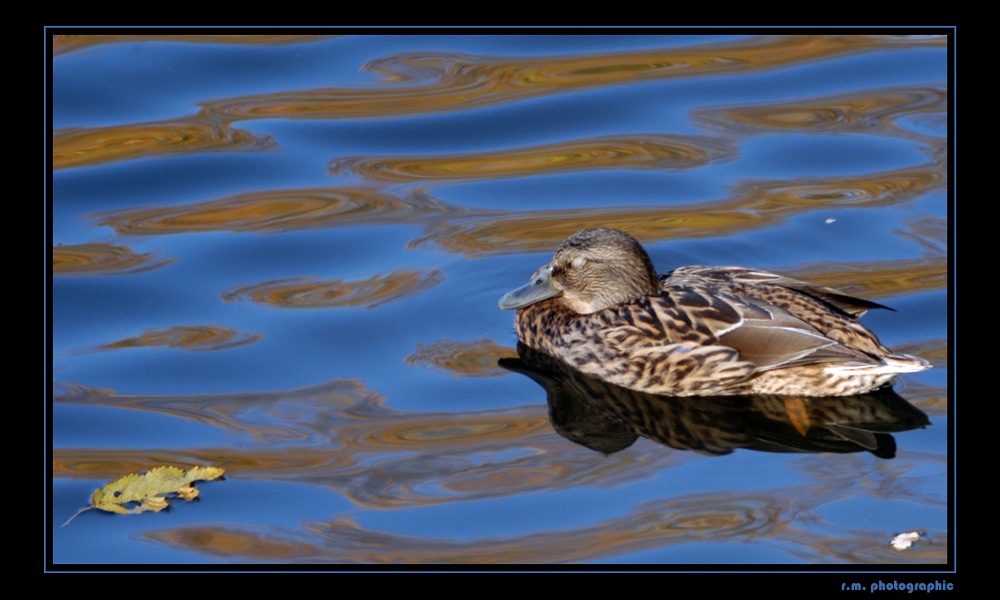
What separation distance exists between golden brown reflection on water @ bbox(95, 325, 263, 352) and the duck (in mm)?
1790

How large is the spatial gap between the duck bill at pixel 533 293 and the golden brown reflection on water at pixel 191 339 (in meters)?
1.65

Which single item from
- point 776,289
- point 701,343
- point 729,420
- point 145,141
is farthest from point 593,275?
point 145,141

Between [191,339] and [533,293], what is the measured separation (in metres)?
2.27

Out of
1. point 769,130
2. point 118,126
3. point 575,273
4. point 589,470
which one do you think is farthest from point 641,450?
point 118,126

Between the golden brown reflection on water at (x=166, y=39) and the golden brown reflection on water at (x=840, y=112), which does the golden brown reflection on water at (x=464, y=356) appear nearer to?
the golden brown reflection on water at (x=840, y=112)

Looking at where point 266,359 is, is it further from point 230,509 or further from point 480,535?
point 480,535

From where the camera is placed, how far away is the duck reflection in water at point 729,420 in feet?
25.2

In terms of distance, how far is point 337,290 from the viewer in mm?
9602

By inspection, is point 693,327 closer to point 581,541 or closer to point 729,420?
point 729,420

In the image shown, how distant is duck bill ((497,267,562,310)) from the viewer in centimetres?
909

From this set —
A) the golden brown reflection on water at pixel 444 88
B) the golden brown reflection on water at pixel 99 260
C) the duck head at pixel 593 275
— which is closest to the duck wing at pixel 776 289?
the duck head at pixel 593 275

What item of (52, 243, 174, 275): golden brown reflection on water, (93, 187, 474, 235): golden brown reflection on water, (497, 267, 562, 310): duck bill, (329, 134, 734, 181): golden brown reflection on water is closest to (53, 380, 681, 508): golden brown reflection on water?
(497, 267, 562, 310): duck bill

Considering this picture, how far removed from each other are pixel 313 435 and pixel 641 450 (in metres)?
1.86

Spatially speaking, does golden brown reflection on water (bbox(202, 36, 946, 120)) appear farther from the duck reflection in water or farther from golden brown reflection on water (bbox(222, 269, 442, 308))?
the duck reflection in water
